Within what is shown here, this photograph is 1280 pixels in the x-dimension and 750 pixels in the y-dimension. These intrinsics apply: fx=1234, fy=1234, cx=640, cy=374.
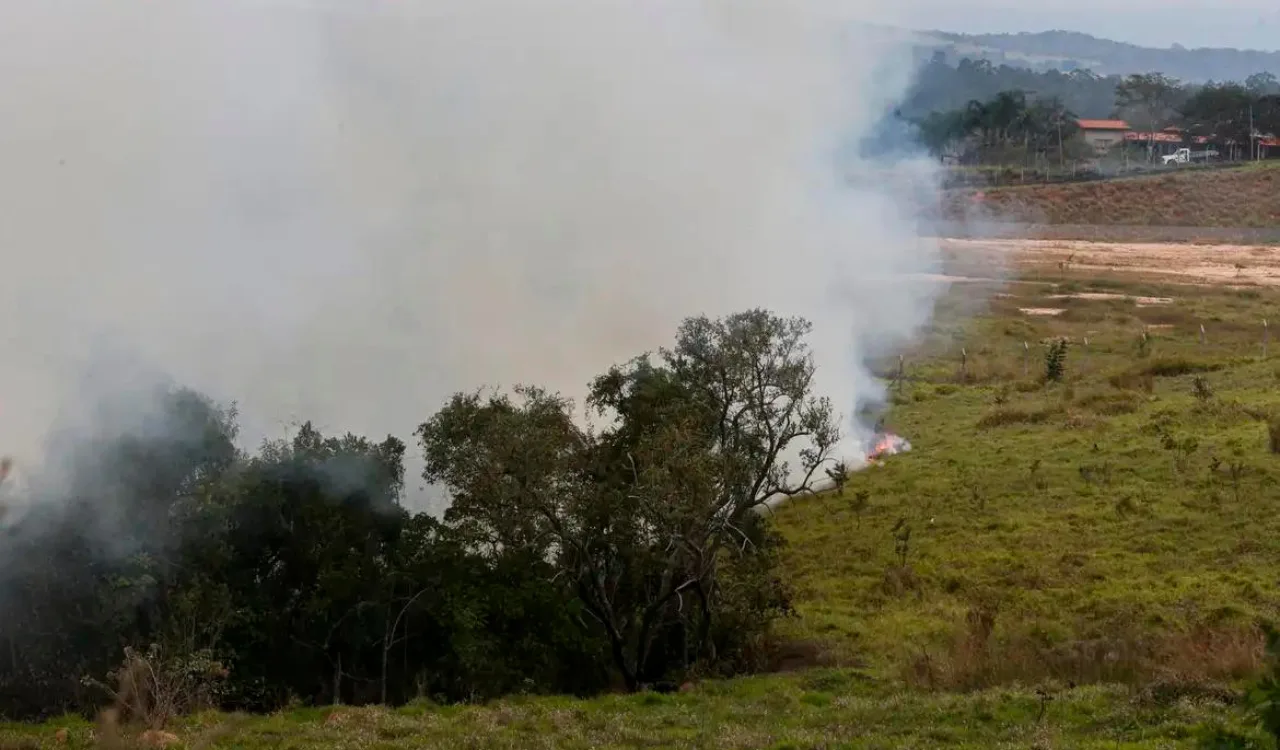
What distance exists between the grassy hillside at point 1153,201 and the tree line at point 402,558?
6846cm

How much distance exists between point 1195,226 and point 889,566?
68.4m

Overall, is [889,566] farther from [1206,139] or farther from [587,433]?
[1206,139]

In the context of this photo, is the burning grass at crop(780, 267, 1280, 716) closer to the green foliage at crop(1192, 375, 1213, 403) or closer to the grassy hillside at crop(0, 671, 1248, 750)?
the green foliage at crop(1192, 375, 1213, 403)

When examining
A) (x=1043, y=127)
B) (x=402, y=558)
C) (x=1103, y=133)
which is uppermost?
(x=1103, y=133)

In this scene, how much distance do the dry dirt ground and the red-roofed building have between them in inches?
1854

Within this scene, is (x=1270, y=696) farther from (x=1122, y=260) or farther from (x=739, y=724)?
(x=1122, y=260)

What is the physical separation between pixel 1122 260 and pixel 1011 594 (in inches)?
2162

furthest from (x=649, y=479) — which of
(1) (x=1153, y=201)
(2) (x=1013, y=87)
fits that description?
(2) (x=1013, y=87)

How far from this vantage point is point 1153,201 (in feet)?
285

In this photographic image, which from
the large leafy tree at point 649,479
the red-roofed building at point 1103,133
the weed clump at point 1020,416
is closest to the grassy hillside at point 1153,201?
the red-roofed building at point 1103,133

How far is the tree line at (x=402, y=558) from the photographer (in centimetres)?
1705

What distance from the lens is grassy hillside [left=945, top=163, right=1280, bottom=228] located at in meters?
83.6

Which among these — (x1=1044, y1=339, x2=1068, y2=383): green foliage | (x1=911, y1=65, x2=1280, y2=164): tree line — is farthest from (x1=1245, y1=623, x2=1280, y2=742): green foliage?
(x1=911, y1=65, x2=1280, y2=164): tree line

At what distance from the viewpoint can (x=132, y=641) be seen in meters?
17.1
